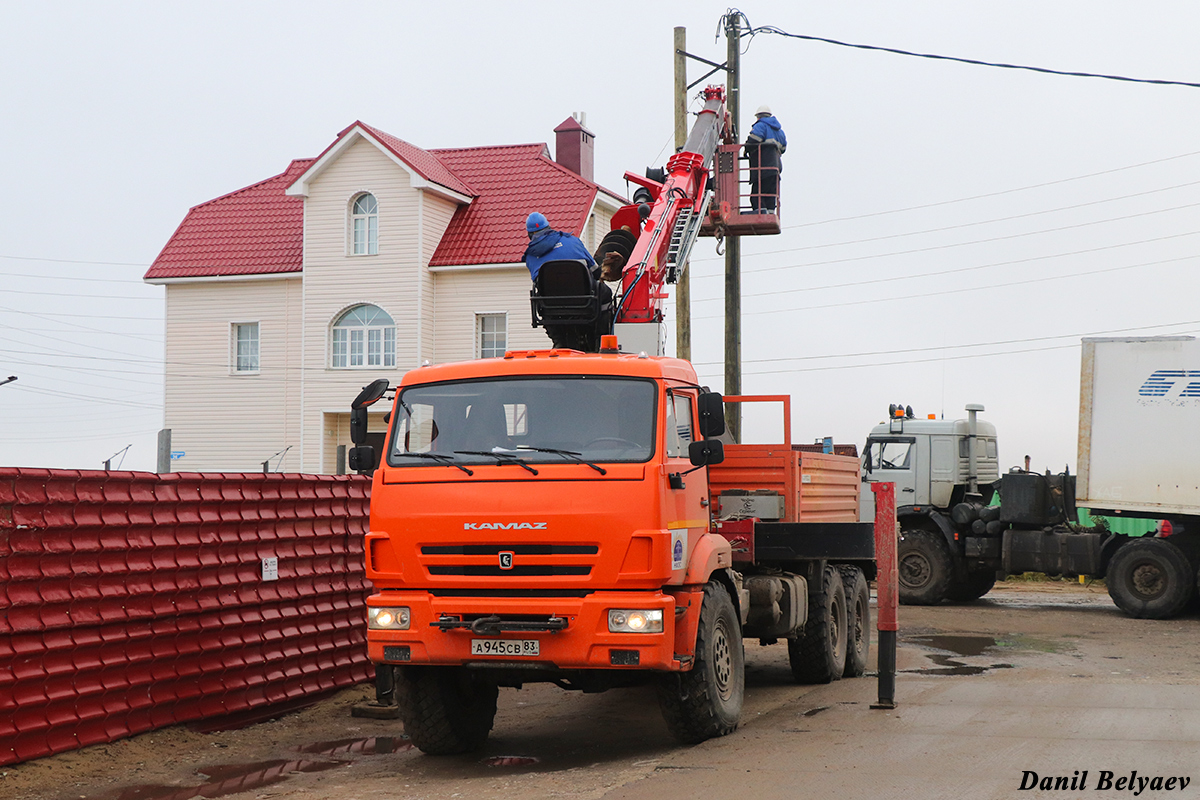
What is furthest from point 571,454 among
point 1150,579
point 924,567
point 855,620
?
point 924,567

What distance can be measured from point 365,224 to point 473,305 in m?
3.56

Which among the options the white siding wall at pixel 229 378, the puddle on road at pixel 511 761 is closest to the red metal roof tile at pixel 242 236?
the white siding wall at pixel 229 378

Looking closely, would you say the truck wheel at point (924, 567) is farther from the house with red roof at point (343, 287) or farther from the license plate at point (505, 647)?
the license plate at point (505, 647)

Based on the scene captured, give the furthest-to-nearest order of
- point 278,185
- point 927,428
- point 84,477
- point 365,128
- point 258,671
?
point 278,185 → point 365,128 → point 927,428 → point 258,671 → point 84,477

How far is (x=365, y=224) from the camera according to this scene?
32375 millimetres

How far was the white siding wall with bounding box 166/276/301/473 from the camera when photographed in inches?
1320

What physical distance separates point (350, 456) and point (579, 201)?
23.6 m

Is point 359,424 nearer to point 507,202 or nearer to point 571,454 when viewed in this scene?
point 571,454

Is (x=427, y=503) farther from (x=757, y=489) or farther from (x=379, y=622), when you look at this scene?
(x=757, y=489)

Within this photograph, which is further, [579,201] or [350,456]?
[579,201]

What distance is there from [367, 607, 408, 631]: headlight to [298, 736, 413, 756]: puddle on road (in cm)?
144

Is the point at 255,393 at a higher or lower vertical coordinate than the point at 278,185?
lower

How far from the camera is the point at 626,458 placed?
817 centimetres

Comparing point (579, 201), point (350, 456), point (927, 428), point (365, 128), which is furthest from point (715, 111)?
point (365, 128)
